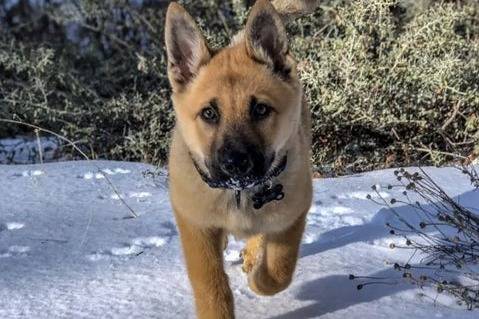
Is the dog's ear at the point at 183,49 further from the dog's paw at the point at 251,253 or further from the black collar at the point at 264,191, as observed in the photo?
the dog's paw at the point at 251,253

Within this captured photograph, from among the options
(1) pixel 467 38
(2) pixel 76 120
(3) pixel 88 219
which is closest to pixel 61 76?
(2) pixel 76 120

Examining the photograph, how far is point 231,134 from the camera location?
2.94 meters

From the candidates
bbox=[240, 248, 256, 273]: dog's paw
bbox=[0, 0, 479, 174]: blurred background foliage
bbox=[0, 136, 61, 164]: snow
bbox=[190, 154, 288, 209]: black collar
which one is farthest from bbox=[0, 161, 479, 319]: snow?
bbox=[0, 136, 61, 164]: snow

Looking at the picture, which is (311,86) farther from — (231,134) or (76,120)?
(231,134)

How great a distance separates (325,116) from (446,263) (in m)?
2.49

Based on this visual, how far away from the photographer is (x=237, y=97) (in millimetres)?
3020

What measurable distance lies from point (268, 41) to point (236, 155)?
27.1 inches

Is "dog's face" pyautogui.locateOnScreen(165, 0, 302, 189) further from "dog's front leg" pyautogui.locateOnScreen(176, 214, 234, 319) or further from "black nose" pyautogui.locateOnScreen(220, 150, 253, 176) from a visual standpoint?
"dog's front leg" pyautogui.locateOnScreen(176, 214, 234, 319)

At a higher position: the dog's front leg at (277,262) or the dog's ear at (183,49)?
the dog's ear at (183,49)

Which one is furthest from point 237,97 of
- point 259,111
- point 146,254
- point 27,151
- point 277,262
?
point 27,151

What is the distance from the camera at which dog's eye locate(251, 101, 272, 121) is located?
9.95 ft

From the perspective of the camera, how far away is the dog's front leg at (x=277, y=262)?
3.05 meters

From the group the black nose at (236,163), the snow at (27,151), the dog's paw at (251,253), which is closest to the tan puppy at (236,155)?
the black nose at (236,163)

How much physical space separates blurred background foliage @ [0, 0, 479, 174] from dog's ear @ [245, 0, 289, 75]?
7.33 feet
